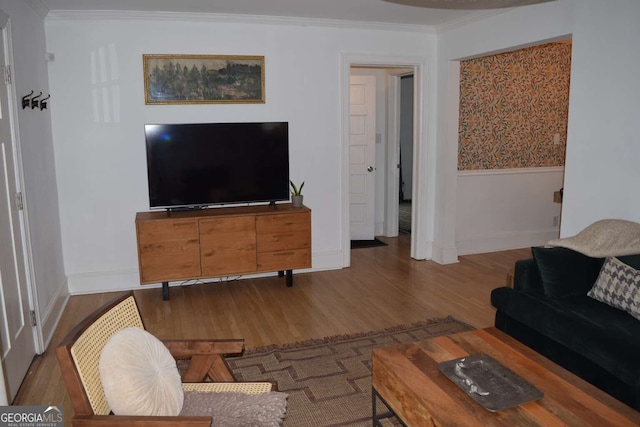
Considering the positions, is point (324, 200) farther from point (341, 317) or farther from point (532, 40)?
point (532, 40)

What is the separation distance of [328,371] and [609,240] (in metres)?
1.86

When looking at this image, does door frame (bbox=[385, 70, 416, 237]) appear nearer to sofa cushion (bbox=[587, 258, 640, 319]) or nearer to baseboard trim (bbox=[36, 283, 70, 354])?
sofa cushion (bbox=[587, 258, 640, 319])

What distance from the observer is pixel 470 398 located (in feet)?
6.35

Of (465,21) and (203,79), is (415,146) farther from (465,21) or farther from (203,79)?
(203,79)

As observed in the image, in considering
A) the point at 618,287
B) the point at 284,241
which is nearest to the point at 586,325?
the point at 618,287

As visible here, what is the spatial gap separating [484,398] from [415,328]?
1.71 m

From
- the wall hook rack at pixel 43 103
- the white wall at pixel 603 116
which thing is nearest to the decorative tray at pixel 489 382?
the white wall at pixel 603 116

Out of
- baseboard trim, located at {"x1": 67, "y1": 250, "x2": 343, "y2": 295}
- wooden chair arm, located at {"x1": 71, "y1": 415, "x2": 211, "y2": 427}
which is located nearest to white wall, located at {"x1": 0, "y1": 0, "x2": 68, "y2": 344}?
baseboard trim, located at {"x1": 67, "y1": 250, "x2": 343, "y2": 295}

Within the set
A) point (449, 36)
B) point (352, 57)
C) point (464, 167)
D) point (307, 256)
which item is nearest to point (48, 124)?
point (307, 256)

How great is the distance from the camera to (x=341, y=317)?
3.86m

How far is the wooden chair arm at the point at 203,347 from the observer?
6.88 ft

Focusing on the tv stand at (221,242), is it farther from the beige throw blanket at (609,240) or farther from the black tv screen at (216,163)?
the beige throw blanket at (609,240)

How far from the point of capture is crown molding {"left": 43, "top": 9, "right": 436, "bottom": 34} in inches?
162

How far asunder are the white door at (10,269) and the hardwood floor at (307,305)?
6.0 inches
